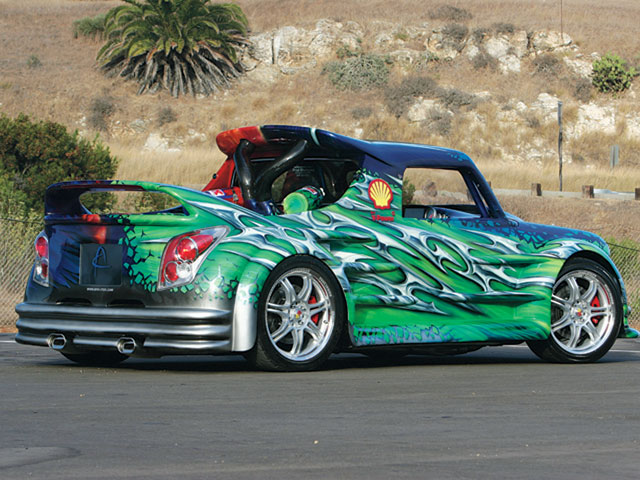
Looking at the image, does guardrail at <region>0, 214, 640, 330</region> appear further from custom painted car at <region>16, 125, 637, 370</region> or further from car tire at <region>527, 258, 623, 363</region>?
car tire at <region>527, 258, 623, 363</region>

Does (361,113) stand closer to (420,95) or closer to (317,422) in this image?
(420,95)

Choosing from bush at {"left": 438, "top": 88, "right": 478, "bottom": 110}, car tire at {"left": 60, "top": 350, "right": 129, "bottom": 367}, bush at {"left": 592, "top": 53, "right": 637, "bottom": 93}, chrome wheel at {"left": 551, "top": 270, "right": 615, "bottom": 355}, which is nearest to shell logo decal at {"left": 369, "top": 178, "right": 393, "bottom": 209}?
chrome wheel at {"left": 551, "top": 270, "right": 615, "bottom": 355}

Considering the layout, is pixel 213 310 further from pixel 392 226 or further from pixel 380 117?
pixel 380 117

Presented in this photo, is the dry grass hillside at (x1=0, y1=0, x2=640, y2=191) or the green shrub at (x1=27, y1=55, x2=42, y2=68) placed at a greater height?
the green shrub at (x1=27, y1=55, x2=42, y2=68)

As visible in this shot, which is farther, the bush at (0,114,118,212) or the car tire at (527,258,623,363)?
the bush at (0,114,118,212)

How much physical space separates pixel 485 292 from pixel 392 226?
1033 millimetres

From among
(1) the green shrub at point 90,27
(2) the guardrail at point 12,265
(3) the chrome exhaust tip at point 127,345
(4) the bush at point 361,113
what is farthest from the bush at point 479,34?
(3) the chrome exhaust tip at point 127,345

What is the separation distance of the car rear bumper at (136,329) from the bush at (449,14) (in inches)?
2750

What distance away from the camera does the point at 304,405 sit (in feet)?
21.5

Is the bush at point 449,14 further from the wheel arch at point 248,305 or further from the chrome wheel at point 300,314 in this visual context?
the wheel arch at point 248,305

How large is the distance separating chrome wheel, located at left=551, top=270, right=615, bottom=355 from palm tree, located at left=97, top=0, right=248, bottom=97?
166 feet

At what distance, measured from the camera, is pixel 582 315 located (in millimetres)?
9953

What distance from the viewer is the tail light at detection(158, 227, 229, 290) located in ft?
26.3

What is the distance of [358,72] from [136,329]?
60.3 meters
